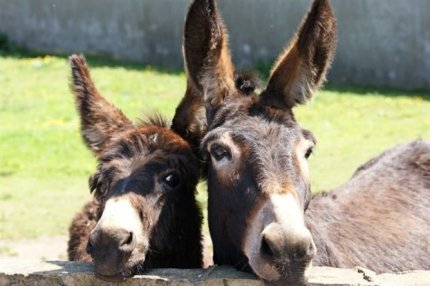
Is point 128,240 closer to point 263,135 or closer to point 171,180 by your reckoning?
point 171,180

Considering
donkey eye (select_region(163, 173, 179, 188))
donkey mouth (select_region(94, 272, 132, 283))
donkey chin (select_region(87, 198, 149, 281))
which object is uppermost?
donkey eye (select_region(163, 173, 179, 188))

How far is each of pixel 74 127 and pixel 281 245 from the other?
11025 mm

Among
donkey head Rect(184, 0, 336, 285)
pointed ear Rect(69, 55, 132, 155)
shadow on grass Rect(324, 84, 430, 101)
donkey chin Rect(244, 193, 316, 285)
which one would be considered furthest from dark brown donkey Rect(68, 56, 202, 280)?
shadow on grass Rect(324, 84, 430, 101)

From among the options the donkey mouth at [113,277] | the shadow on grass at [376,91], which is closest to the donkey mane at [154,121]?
the donkey mouth at [113,277]

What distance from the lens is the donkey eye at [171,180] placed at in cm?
504

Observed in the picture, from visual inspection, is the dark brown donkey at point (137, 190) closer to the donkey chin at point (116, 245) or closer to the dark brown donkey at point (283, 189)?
the donkey chin at point (116, 245)

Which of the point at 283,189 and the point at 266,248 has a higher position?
the point at 283,189

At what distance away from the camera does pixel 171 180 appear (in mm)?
5066

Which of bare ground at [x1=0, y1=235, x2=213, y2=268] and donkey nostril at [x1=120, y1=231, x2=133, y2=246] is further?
bare ground at [x1=0, y1=235, x2=213, y2=268]

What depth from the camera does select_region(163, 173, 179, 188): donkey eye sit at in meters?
5.04

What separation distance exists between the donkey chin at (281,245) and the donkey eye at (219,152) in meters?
0.44

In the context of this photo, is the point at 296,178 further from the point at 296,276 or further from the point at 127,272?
the point at 127,272

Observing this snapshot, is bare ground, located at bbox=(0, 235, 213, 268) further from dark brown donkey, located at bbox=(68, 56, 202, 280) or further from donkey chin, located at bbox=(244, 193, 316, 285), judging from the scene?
donkey chin, located at bbox=(244, 193, 316, 285)

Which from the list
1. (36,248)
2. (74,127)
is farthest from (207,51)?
(74,127)
